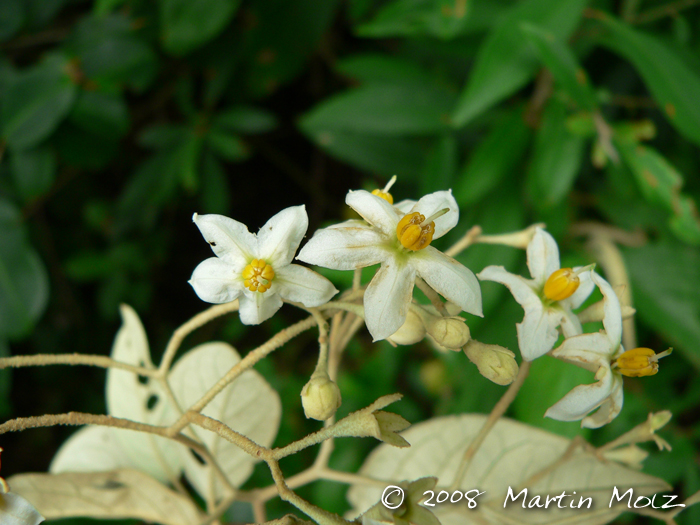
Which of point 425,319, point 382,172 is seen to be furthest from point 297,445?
point 382,172

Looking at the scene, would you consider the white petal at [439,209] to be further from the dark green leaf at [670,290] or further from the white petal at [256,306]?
the dark green leaf at [670,290]

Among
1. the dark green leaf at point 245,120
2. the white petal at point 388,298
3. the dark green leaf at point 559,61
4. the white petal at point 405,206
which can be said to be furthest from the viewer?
the dark green leaf at point 245,120

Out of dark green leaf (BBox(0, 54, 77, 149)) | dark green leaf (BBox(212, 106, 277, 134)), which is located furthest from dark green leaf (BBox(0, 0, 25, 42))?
dark green leaf (BBox(212, 106, 277, 134))

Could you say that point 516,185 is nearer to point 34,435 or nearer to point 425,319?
point 425,319

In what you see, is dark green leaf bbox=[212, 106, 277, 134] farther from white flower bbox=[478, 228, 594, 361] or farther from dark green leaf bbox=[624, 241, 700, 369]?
white flower bbox=[478, 228, 594, 361]

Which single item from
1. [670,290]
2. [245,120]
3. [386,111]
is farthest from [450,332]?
[245,120]

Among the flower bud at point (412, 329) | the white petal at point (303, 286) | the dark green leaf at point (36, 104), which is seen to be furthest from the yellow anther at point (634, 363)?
the dark green leaf at point (36, 104)
